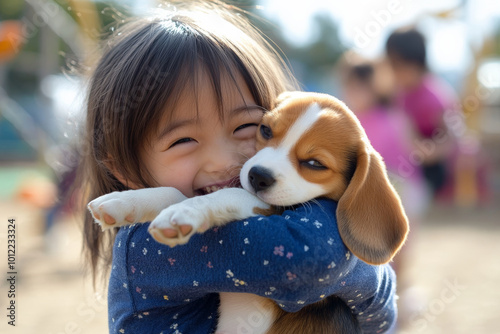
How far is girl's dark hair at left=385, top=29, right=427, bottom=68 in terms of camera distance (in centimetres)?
541

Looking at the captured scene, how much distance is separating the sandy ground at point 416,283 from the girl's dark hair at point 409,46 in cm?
204

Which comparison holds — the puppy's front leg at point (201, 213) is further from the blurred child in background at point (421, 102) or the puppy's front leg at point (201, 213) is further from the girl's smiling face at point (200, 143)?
the blurred child in background at point (421, 102)

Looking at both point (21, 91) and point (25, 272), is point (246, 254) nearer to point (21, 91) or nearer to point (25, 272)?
point (25, 272)

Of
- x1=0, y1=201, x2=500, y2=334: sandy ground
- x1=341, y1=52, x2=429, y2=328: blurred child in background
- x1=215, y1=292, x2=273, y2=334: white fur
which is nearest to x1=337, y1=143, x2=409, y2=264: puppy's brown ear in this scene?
x1=215, y1=292, x2=273, y2=334: white fur

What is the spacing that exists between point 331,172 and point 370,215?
21 cm

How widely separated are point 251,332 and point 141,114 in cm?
93

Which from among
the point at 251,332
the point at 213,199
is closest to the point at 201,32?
the point at 213,199

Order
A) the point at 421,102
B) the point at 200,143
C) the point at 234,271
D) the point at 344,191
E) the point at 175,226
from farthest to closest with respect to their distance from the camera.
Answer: the point at 421,102
the point at 200,143
the point at 344,191
the point at 234,271
the point at 175,226

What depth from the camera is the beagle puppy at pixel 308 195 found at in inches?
63.7

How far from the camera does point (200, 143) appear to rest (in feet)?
6.36

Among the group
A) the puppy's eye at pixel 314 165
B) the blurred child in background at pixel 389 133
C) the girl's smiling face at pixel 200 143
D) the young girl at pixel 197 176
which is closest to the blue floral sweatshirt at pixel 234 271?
the young girl at pixel 197 176

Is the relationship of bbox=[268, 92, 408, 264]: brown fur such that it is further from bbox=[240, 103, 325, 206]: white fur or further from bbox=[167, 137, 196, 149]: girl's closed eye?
bbox=[167, 137, 196, 149]: girl's closed eye

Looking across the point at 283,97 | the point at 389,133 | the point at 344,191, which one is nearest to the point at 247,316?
the point at 344,191

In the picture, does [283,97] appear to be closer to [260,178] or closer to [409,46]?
[260,178]
